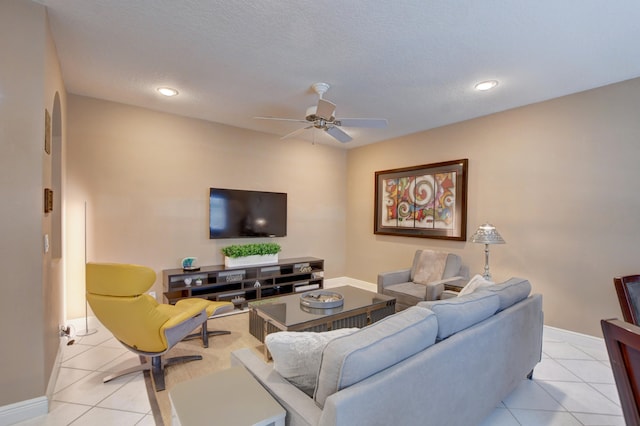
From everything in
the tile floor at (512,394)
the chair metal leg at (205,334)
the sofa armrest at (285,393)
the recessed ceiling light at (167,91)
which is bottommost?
the tile floor at (512,394)

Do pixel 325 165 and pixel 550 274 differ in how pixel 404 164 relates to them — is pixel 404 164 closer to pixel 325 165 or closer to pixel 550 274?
pixel 325 165

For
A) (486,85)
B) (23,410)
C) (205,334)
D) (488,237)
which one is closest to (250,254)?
(205,334)

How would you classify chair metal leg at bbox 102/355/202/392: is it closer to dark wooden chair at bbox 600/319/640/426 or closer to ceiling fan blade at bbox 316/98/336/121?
ceiling fan blade at bbox 316/98/336/121

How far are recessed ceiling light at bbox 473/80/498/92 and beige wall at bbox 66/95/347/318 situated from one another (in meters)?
3.02

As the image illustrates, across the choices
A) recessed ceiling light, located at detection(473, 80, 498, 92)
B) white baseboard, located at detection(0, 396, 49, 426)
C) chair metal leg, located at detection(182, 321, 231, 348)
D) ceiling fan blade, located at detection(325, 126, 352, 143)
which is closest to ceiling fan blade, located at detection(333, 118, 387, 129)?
ceiling fan blade, located at detection(325, 126, 352, 143)

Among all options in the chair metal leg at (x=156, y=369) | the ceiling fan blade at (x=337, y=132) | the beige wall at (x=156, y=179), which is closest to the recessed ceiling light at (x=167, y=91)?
the beige wall at (x=156, y=179)

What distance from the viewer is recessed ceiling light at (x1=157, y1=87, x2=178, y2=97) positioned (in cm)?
326

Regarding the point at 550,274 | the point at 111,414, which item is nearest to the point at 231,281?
the point at 111,414

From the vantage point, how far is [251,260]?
445 centimetres

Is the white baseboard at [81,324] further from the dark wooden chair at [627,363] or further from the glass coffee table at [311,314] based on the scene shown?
the dark wooden chair at [627,363]

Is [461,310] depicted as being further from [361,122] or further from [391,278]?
[391,278]

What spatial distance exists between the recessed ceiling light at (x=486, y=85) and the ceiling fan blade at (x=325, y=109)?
1.54 metres

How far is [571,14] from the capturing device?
1986mm

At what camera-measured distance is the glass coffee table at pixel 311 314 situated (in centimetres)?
266
